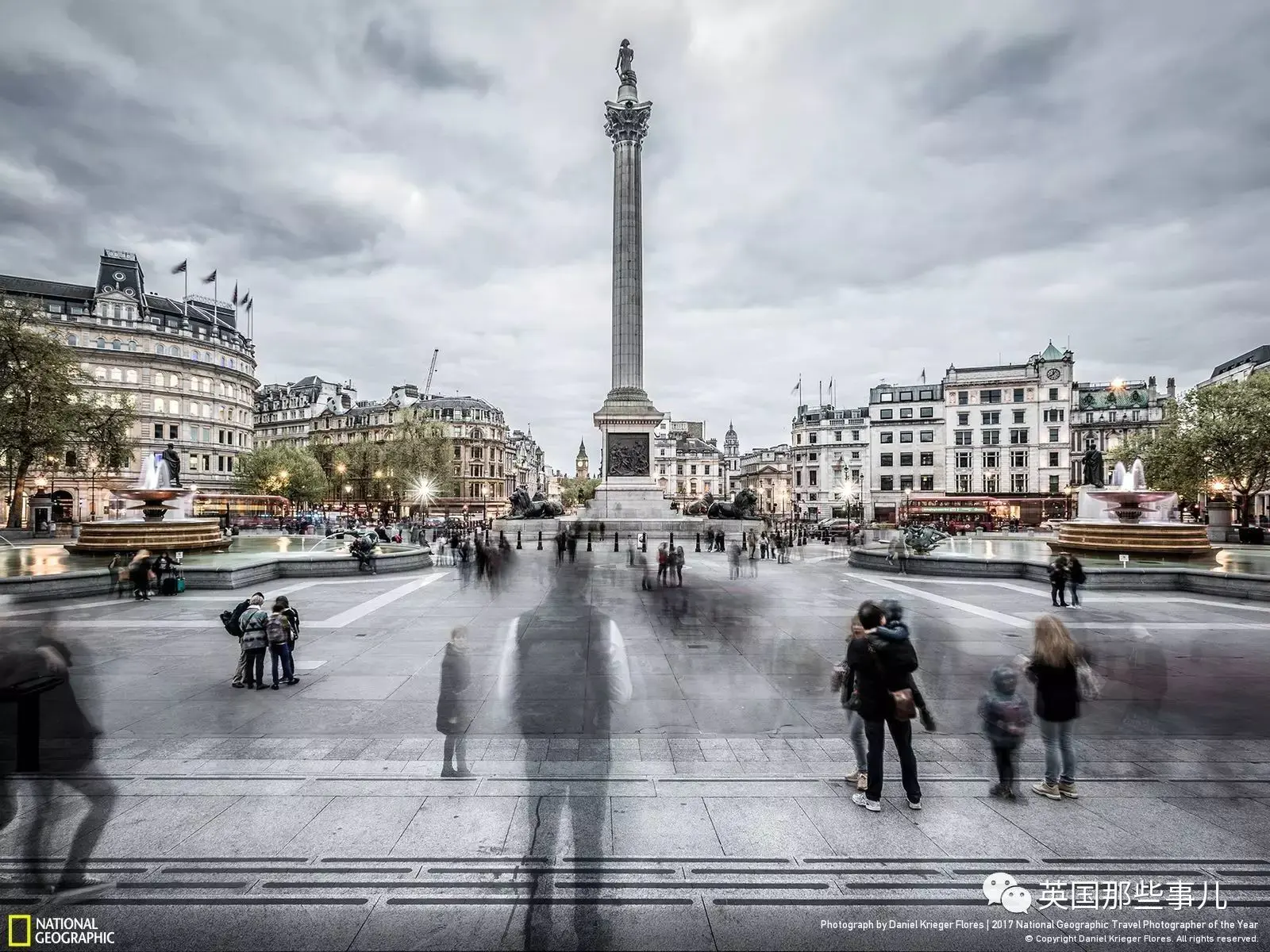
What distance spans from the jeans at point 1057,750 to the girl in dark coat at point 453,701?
20.5 ft

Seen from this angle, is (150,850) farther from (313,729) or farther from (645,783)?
(645,783)

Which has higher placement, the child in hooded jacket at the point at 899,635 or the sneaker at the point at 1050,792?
the child in hooded jacket at the point at 899,635

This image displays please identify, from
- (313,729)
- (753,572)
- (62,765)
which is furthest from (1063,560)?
(62,765)

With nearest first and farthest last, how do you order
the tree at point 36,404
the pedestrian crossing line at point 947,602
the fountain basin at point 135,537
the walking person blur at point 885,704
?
1. the walking person blur at point 885,704
2. the pedestrian crossing line at point 947,602
3. the fountain basin at point 135,537
4. the tree at point 36,404

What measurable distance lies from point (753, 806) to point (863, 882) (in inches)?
53.9

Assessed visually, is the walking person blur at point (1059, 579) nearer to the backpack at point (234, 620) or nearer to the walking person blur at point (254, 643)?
the walking person blur at point (254, 643)

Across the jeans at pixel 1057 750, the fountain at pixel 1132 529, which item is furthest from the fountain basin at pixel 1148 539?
the jeans at pixel 1057 750

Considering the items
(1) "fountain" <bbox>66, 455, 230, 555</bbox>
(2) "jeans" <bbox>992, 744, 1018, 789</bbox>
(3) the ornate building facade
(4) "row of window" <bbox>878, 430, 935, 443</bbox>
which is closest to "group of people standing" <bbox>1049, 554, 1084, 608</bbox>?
(2) "jeans" <bbox>992, 744, 1018, 789</bbox>

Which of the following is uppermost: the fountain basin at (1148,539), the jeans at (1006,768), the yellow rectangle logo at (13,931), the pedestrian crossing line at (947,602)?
the fountain basin at (1148,539)

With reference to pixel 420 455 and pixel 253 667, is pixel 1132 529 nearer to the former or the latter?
pixel 253 667

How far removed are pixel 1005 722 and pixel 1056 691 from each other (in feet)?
2.41

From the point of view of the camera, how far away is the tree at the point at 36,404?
38.6 metres

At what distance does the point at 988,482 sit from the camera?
77938 mm

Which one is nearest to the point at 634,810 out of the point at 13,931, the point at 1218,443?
the point at 13,931
